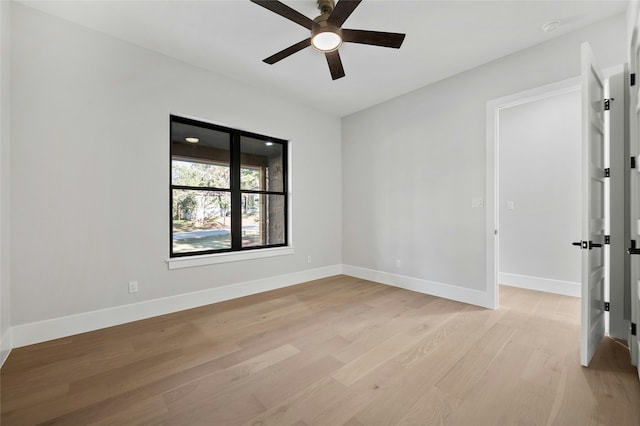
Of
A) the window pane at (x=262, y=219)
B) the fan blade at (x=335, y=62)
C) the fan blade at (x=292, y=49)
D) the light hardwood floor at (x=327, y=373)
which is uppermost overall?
the fan blade at (x=292, y=49)

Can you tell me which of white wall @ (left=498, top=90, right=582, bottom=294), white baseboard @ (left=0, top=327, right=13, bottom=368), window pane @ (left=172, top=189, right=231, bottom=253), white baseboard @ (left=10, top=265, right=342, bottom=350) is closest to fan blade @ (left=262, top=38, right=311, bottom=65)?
window pane @ (left=172, top=189, right=231, bottom=253)

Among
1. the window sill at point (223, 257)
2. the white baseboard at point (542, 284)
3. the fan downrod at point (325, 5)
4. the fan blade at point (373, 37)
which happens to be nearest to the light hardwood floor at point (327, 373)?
the window sill at point (223, 257)

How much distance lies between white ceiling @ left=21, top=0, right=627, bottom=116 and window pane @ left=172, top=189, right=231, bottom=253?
5.26ft

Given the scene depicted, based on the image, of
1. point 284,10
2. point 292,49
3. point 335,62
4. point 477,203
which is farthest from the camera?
point 477,203

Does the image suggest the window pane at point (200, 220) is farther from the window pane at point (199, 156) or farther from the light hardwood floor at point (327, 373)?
the light hardwood floor at point (327, 373)

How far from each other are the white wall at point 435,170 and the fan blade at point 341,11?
2179 millimetres

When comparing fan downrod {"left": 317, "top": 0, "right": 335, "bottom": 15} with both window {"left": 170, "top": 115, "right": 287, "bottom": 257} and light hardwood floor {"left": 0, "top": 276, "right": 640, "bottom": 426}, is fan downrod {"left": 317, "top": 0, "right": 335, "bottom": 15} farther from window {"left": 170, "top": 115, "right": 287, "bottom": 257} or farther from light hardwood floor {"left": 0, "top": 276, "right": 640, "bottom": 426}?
light hardwood floor {"left": 0, "top": 276, "right": 640, "bottom": 426}

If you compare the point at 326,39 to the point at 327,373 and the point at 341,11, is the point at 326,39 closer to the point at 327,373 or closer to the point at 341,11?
the point at 341,11

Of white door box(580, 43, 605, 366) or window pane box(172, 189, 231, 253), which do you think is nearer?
white door box(580, 43, 605, 366)

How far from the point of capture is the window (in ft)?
10.9

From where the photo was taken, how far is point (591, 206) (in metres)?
1.98

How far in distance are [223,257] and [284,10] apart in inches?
109

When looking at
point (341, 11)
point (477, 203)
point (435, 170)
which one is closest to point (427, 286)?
point (477, 203)

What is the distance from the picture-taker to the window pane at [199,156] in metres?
3.31
